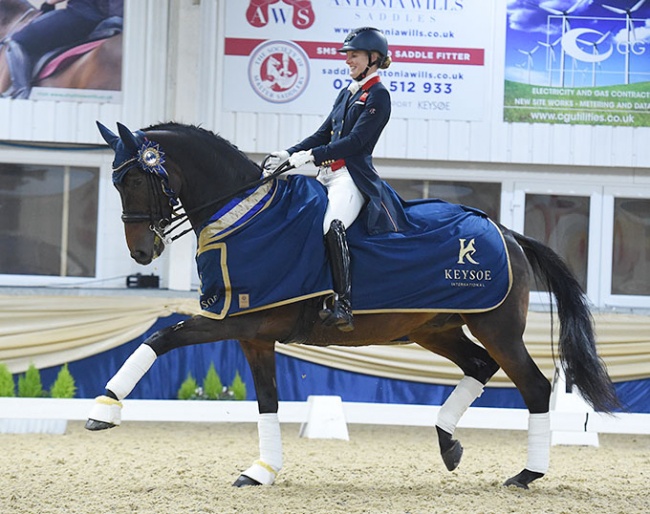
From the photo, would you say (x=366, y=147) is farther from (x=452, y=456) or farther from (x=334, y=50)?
(x=334, y=50)

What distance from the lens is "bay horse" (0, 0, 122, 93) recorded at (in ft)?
29.2

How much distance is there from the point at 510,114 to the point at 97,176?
3.77 metres

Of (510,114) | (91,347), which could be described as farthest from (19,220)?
(510,114)

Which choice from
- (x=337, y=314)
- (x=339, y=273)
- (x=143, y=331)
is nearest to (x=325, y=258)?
(x=339, y=273)

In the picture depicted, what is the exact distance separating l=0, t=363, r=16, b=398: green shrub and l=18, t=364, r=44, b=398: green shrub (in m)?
0.06

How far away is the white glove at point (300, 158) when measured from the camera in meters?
4.46

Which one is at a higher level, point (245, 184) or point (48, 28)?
point (48, 28)

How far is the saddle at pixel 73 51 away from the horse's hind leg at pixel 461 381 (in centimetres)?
508

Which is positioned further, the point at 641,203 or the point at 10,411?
the point at 641,203

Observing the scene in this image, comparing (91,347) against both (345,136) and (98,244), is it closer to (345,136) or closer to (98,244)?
(98,244)

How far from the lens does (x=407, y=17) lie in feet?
29.5

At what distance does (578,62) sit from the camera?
9141 mm

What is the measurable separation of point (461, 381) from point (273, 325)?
3.73 feet

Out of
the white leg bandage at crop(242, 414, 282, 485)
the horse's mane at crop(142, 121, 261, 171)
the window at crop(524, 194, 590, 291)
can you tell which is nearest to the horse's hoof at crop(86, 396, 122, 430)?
the white leg bandage at crop(242, 414, 282, 485)
